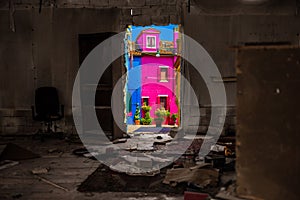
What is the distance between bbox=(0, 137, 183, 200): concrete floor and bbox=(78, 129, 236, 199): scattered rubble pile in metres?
0.15

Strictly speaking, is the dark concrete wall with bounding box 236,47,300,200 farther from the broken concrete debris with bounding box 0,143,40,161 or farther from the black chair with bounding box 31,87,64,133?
the black chair with bounding box 31,87,64,133

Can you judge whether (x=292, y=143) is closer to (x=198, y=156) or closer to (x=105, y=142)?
(x=198, y=156)

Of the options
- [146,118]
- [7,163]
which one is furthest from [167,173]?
[146,118]

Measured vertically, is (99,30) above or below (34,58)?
above

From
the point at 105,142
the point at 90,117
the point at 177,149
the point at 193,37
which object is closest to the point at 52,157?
the point at 105,142

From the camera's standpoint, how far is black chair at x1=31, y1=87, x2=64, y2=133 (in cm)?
596

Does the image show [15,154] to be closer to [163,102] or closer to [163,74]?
[163,74]

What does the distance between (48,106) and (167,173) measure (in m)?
3.52

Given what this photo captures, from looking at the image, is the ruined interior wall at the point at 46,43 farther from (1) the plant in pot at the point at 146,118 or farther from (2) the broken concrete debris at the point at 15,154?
(1) the plant in pot at the point at 146,118

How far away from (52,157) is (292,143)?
3938 millimetres

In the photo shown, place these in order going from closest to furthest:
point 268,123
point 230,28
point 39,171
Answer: point 268,123
point 39,171
point 230,28

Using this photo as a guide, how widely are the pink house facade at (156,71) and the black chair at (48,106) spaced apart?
10.7 meters

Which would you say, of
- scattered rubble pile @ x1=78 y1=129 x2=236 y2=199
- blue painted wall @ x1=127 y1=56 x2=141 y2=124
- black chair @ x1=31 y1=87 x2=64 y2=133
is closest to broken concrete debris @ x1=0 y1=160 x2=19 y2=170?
scattered rubble pile @ x1=78 y1=129 x2=236 y2=199

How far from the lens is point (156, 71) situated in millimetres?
17312
